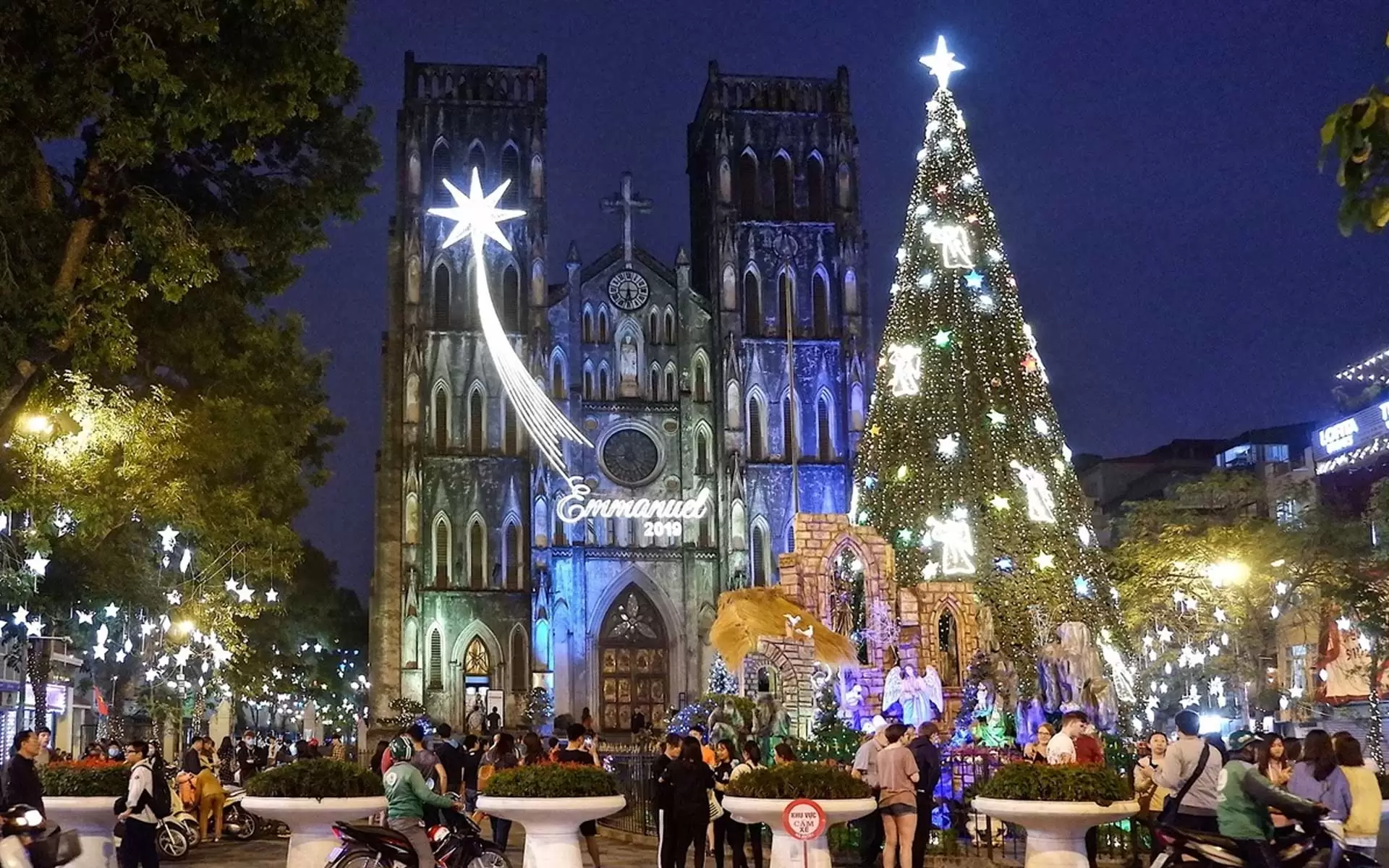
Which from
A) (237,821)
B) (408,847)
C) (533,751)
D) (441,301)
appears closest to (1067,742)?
(533,751)

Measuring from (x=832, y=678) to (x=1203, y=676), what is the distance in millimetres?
19284

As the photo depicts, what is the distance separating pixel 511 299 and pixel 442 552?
8669 millimetres

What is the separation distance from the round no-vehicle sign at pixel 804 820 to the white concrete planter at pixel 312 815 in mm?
3813

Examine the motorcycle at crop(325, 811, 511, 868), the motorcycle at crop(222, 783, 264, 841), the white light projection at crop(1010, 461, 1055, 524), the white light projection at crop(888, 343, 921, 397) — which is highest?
the white light projection at crop(888, 343, 921, 397)

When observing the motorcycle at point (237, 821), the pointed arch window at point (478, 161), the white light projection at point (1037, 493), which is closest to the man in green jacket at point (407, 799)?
the motorcycle at point (237, 821)

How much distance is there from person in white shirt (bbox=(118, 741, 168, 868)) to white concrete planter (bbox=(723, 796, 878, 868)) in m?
5.52

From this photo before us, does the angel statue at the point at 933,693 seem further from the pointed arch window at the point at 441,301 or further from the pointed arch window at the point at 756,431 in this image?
the pointed arch window at the point at 441,301

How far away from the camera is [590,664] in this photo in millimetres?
49094

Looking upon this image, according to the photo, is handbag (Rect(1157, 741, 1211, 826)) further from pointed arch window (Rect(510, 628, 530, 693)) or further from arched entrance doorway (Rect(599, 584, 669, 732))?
arched entrance doorway (Rect(599, 584, 669, 732))

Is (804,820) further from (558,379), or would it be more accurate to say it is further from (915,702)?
(558,379)

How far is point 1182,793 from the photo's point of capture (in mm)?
10930

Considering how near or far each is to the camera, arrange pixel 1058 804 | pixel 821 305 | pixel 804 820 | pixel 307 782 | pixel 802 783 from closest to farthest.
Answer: pixel 804 820 → pixel 1058 804 → pixel 802 783 → pixel 307 782 → pixel 821 305

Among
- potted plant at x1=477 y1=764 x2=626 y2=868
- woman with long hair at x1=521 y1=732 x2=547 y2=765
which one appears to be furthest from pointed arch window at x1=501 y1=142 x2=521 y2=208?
potted plant at x1=477 y1=764 x2=626 y2=868

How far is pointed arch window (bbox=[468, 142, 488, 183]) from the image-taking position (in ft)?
169
